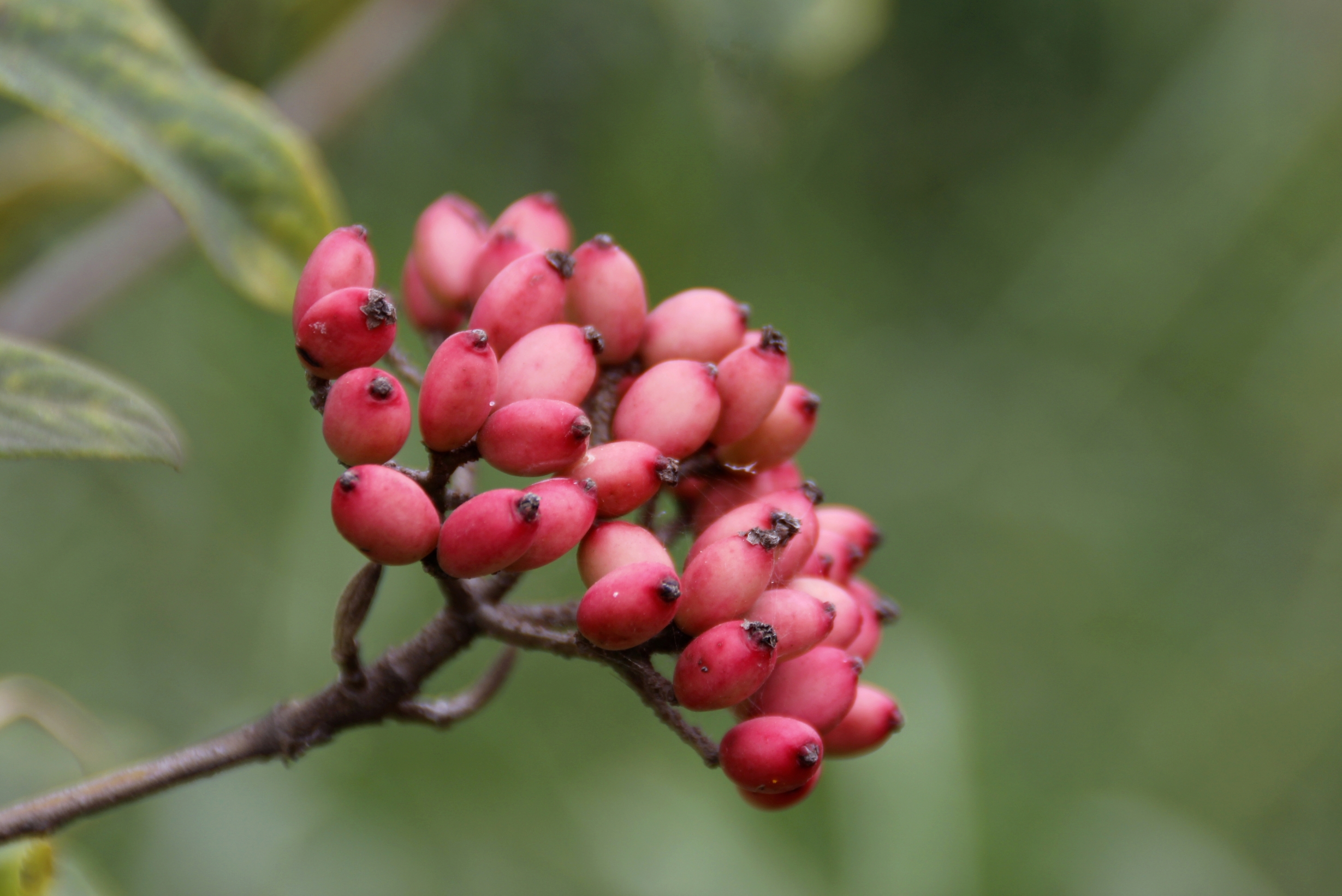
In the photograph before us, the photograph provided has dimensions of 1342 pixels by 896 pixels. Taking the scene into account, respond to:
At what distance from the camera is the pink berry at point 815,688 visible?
59cm

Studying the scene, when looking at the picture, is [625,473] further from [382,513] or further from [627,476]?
[382,513]

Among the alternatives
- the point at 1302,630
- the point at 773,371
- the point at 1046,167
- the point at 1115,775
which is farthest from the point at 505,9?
the point at 1302,630

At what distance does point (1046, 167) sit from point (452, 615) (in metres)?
2.76

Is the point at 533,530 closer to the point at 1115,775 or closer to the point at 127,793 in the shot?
the point at 127,793

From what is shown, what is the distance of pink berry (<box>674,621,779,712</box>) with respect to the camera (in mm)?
532

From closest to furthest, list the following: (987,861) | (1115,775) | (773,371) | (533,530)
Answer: (533,530) → (773,371) → (987,861) → (1115,775)

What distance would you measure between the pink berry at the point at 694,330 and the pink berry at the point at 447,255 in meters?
0.14

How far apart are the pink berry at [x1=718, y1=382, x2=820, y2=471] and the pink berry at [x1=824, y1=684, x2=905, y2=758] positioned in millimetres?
157

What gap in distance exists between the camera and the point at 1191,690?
8.95 ft

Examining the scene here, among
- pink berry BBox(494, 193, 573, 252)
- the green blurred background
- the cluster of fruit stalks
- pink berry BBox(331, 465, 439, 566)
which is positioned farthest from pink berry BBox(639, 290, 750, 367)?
the green blurred background

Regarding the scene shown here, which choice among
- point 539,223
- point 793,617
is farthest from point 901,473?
point 793,617

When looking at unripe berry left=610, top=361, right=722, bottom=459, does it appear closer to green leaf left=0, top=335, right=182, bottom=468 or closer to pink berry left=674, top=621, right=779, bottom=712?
pink berry left=674, top=621, right=779, bottom=712

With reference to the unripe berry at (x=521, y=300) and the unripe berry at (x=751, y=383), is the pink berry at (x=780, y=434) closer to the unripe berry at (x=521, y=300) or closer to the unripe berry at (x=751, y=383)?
the unripe berry at (x=751, y=383)

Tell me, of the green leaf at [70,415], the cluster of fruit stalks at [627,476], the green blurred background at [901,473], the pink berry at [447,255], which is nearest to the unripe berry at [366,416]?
the cluster of fruit stalks at [627,476]
